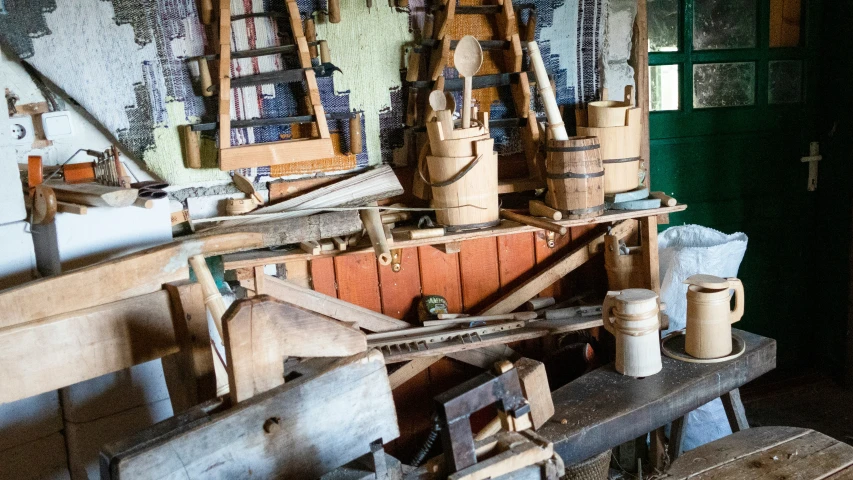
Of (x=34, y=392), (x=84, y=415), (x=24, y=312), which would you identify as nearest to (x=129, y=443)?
→ (x=34, y=392)

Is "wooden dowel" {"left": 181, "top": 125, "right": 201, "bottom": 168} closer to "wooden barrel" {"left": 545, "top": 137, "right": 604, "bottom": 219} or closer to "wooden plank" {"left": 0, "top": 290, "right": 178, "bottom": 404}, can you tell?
"wooden plank" {"left": 0, "top": 290, "right": 178, "bottom": 404}

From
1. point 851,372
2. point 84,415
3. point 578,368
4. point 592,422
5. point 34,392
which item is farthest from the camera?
point 851,372

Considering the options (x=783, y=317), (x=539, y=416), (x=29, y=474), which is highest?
(x=539, y=416)

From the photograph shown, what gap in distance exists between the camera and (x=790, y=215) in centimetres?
423

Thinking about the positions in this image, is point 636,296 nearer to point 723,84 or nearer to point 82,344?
point 723,84

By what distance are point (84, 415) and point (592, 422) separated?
5.58ft

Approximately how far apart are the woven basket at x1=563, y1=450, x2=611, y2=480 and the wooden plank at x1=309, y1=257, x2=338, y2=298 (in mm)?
1243

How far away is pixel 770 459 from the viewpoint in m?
2.36

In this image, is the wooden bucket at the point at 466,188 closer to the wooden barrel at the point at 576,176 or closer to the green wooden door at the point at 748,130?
the wooden barrel at the point at 576,176

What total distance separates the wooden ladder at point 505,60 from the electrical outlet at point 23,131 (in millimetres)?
1426

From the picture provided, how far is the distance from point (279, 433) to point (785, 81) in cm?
363

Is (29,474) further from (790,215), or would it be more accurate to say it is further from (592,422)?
(790,215)

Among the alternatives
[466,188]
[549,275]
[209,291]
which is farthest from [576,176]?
[209,291]

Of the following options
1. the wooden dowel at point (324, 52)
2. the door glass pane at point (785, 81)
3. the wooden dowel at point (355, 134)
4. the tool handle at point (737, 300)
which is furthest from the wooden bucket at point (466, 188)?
the door glass pane at point (785, 81)
